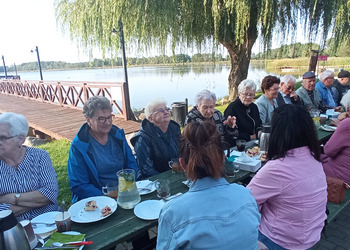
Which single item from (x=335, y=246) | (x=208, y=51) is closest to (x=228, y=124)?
(x=335, y=246)

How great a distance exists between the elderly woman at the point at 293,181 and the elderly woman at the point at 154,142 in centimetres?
127

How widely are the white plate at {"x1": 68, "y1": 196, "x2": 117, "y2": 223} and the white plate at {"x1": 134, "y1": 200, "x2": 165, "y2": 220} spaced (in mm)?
170

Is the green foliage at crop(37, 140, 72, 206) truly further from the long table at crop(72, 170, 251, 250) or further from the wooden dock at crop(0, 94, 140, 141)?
the long table at crop(72, 170, 251, 250)

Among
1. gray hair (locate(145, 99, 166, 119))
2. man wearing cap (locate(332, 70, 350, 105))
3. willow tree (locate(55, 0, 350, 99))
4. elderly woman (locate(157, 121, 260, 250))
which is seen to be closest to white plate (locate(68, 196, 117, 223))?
elderly woman (locate(157, 121, 260, 250))

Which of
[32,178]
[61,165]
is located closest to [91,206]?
[32,178]

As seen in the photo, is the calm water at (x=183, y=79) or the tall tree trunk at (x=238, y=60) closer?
the calm water at (x=183, y=79)

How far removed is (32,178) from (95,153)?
0.58 m

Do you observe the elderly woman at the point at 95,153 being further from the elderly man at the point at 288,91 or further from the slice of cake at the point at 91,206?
the elderly man at the point at 288,91

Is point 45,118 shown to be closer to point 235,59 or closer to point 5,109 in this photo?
point 5,109

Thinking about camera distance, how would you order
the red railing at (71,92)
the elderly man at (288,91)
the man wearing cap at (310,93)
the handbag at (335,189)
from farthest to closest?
the red railing at (71,92), the man wearing cap at (310,93), the elderly man at (288,91), the handbag at (335,189)

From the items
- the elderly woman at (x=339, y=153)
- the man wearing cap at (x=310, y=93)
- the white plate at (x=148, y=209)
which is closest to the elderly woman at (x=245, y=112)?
the elderly woman at (x=339, y=153)

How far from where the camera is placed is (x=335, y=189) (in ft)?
7.13

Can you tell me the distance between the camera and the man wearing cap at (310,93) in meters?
5.07

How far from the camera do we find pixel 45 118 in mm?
8977
